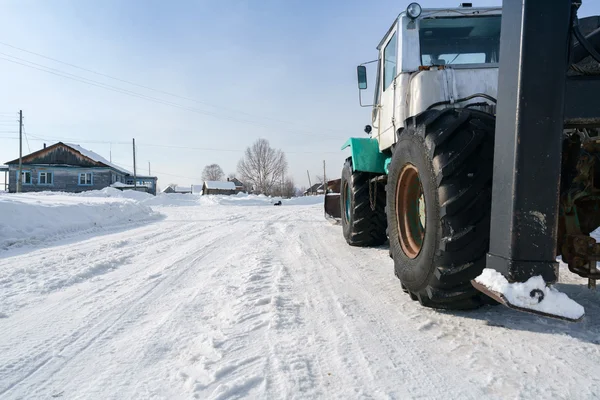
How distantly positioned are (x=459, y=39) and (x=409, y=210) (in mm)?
2224

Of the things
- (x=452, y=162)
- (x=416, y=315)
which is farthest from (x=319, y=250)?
(x=452, y=162)

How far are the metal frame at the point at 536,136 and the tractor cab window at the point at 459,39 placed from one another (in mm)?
2063

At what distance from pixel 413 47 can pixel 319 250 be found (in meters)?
3.02

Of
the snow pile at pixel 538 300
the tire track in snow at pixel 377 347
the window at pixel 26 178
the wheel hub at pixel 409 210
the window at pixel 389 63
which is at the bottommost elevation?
the tire track in snow at pixel 377 347

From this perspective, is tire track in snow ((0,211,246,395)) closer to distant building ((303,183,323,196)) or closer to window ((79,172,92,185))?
window ((79,172,92,185))

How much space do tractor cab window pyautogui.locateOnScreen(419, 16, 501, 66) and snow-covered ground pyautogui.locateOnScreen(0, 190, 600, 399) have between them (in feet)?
8.15

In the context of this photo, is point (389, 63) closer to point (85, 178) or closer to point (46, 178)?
point (85, 178)

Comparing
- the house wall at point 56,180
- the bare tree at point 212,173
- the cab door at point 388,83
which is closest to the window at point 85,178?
the house wall at point 56,180

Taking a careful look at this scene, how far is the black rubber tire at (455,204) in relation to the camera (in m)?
2.06

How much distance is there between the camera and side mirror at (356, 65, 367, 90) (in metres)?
4.78

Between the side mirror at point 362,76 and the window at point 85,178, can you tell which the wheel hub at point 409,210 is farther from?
the window at point 85,178

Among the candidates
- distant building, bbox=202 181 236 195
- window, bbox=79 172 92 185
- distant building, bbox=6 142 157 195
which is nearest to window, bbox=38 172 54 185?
distant building, bbox=6 142 157 195

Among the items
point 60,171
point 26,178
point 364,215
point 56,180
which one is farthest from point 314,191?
point 364,215

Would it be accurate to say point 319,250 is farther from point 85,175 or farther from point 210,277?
point 85,175
